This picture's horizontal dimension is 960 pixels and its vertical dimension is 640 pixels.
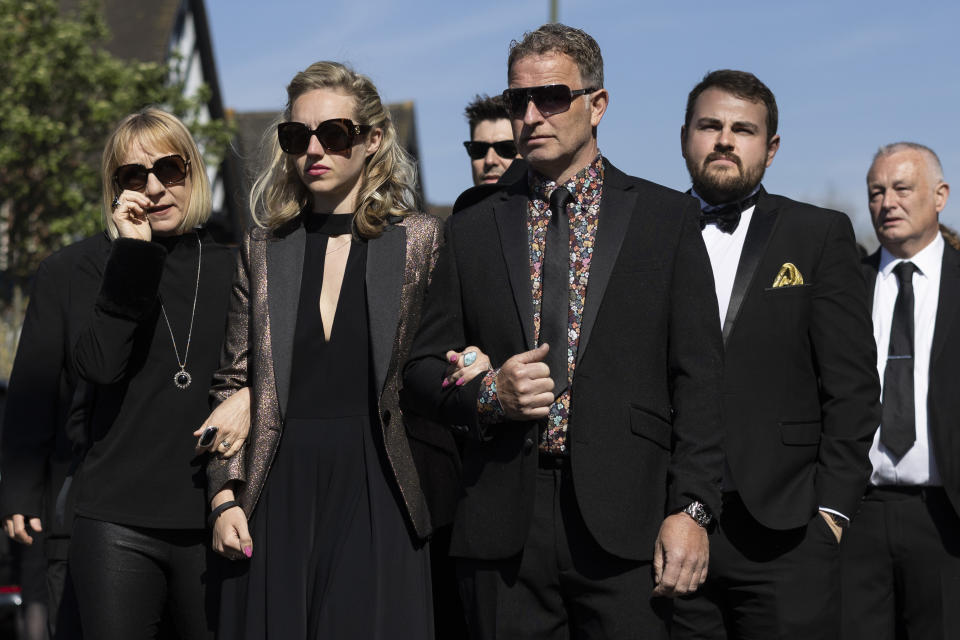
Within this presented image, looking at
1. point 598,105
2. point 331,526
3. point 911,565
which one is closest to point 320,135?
point 598,105

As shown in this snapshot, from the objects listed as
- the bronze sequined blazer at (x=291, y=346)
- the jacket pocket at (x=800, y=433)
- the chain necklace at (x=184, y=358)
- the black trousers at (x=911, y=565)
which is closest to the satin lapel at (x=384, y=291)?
the bronze sequined blazer at (x=291, y=346)

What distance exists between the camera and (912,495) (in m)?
6.12

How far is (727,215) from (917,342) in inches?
69.1

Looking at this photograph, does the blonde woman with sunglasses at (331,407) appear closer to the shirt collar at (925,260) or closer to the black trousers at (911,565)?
the black trousers at (911,565)

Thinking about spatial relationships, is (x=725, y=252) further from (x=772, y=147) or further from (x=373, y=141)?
(x=373, y=141)

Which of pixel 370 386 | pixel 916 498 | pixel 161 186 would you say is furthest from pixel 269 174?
pixel 916 498

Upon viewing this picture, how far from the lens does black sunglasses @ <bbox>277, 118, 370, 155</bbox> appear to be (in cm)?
430

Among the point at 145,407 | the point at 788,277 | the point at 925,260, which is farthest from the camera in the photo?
the point at 925,260

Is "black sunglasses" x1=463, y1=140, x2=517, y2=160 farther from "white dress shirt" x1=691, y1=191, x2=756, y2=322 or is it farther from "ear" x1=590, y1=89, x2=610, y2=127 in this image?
"ear" x1=590, y1=89, x2=610, y2=127

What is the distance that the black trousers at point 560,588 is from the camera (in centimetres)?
376

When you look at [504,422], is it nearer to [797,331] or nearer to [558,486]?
[558,486]

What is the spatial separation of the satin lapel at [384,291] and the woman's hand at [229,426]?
19.0 inches

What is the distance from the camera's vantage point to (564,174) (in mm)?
4129

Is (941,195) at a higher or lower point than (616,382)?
higher
